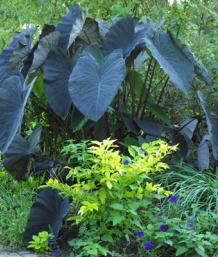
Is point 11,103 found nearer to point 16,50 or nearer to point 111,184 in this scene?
point 16,50

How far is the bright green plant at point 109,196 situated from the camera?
137 inches

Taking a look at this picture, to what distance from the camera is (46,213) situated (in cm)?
409

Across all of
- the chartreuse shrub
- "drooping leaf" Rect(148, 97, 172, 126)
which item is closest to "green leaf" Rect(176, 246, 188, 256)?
the chartreuse shrub

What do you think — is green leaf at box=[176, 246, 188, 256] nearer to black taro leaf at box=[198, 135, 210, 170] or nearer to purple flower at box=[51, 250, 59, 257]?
purple flower at box=[51, 250, 59, 257]

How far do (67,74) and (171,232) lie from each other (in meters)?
1.90

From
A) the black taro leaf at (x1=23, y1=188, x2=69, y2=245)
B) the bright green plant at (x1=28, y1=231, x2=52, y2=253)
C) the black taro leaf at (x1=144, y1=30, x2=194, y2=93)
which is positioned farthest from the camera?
the black taro leaf at (x1=144, y1=30, x2=194, y2=93)

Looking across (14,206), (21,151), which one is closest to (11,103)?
(21,151)

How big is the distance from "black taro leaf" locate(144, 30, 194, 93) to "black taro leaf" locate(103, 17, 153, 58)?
5.2 inches

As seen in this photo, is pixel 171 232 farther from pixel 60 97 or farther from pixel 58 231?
pixel 60 97

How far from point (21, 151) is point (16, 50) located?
104 centimetres

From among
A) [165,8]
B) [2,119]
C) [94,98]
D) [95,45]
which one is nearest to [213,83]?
[165,8]

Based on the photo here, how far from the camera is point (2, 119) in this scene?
4.66 m

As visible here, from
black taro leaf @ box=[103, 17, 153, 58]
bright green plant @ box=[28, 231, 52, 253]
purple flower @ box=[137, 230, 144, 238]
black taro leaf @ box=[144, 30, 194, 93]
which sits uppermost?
black taro leaf @ box=[103, 17, 153, 58]

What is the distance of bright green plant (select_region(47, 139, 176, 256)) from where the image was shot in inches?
137
